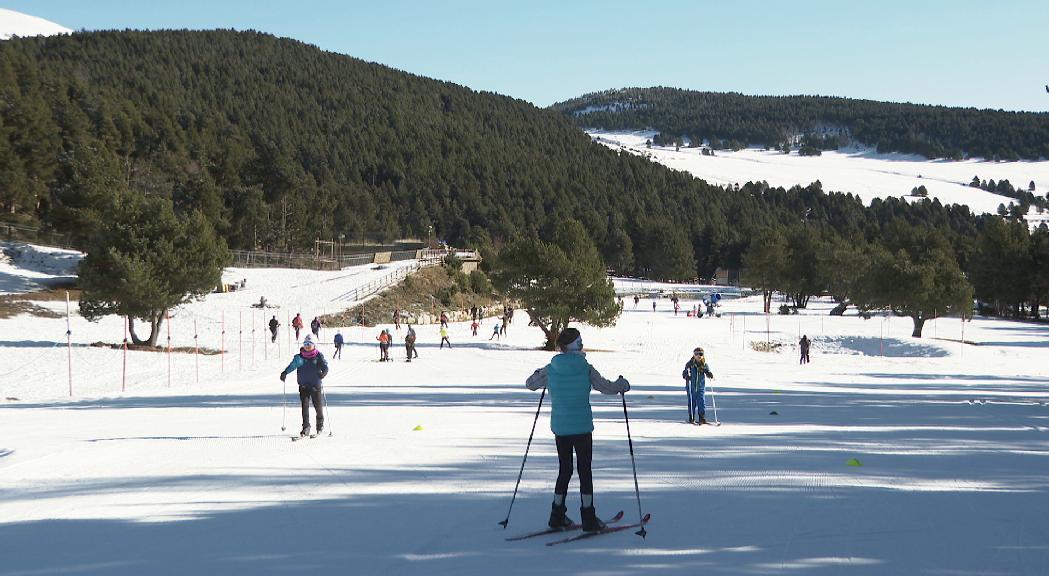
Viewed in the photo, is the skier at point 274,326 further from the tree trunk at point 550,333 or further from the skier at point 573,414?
the skier at point 573,414

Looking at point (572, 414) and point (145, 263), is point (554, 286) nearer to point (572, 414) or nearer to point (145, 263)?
point (145, 263)

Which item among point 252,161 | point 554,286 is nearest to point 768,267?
point 554,286

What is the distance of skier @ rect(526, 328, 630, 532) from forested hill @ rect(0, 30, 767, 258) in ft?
183

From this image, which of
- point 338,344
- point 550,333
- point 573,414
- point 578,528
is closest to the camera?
point 573,414

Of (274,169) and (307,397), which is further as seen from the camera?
(274,169)

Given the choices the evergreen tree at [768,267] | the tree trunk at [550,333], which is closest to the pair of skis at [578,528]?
the tree trunk at [550,333]

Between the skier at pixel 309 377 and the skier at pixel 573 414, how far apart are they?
276 inches

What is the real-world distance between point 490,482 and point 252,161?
8996 cm

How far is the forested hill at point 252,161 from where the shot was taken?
70.2 metres

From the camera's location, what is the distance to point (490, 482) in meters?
10.5

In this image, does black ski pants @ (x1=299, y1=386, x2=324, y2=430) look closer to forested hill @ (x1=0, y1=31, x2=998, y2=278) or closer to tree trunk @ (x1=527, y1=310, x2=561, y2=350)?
tree trunk @ (x1=527, y1=310, x2=561, y2=350)

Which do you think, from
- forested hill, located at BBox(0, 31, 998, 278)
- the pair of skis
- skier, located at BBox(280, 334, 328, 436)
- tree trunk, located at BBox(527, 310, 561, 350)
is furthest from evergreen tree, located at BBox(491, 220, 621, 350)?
the pair of skis

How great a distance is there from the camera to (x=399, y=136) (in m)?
188

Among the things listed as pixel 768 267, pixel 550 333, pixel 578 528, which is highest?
pixel 768 267
